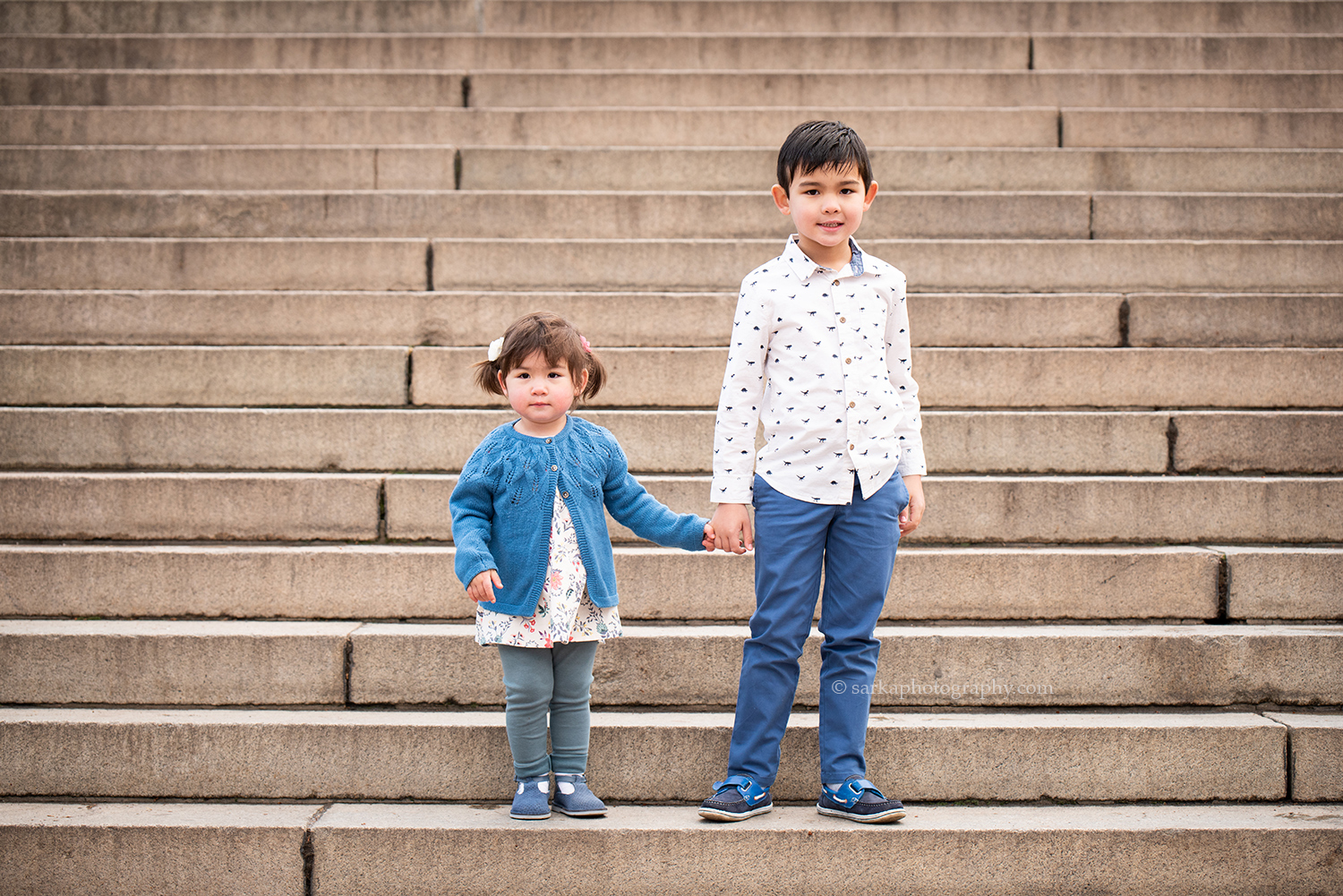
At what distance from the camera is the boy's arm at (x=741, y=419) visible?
2.53 m

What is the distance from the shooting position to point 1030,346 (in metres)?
4.25

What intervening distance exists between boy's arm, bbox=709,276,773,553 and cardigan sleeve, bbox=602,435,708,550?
12 centimetres

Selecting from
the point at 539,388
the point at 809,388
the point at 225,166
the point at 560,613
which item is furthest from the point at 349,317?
the point at 809,388

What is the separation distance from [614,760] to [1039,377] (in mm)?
2307

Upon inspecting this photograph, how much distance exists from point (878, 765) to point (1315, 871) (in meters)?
1.14

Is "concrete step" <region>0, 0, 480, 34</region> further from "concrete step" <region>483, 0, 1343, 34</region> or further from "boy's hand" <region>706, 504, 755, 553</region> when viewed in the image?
"boy's hand" <region>706, 504, 755, 553</region>

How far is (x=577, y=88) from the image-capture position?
19.0ft

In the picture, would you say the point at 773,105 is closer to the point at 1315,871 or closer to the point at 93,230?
the point at 93,230

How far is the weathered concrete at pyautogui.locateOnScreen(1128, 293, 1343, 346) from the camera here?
4113 millimetres

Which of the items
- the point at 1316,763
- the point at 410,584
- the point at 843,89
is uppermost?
the point at 843,89

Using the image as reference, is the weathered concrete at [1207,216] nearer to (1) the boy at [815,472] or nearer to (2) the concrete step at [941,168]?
(2) the concrete step at [941,168]

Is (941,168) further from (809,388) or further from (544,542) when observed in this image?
(544,542)

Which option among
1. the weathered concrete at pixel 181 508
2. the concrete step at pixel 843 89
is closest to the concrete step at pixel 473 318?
the weathered concrete at pixel 181 508

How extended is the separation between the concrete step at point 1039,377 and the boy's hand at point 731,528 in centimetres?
153
